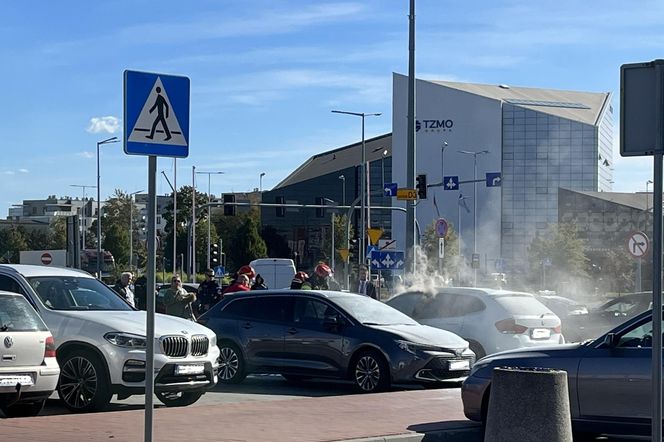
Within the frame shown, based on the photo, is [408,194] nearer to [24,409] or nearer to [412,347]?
[412,347]

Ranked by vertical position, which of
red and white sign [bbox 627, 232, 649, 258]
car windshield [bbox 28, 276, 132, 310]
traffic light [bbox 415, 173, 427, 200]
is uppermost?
traffic light [bbox 415, 173, 427, 200]

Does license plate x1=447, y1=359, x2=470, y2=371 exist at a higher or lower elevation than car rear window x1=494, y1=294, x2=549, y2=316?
lower

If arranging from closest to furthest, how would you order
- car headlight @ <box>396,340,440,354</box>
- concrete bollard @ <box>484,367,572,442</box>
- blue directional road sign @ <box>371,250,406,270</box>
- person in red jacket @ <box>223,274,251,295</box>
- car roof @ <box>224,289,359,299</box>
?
1. concrete bollard @ <box>484,367,572,442</box>
2. car headlight @ <box>396,340,440,354</box>
3. car roof @ <box>224,289,359,299</box>
4. person in red jacket @ <box>223,274,251,295</box>
5. blue directional road sign @ <box>371,250,406,270</box>

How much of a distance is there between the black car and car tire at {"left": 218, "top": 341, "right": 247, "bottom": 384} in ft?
0.05

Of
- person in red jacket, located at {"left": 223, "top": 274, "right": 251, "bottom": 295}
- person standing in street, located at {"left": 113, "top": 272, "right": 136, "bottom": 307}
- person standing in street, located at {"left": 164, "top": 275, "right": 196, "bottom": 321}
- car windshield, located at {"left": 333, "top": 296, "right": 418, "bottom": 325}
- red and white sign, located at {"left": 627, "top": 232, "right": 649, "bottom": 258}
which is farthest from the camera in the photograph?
red and white sign, located at {"left": 627, "top": 232, "right": 649, "bottom": 258}

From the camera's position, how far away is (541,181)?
11444cm

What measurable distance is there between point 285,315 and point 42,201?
183 meters

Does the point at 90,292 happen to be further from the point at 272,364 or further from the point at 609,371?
the point at 609,371

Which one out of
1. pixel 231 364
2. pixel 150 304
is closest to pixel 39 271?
pixel 231 364

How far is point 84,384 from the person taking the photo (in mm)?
13336

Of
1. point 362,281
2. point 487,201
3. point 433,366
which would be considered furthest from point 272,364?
point 487,201

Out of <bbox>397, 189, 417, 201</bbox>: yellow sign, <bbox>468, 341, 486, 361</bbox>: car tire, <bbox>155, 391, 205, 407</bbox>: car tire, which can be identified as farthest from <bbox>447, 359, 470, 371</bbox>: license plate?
<bbox>397, 189, 417, 201</bbox>: yellow sign

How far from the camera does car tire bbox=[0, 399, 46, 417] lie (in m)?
12.7

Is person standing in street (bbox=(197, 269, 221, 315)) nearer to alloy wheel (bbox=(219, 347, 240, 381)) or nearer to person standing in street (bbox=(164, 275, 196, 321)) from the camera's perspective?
person standing in street (bbox=(164, 275, 196, 321))
